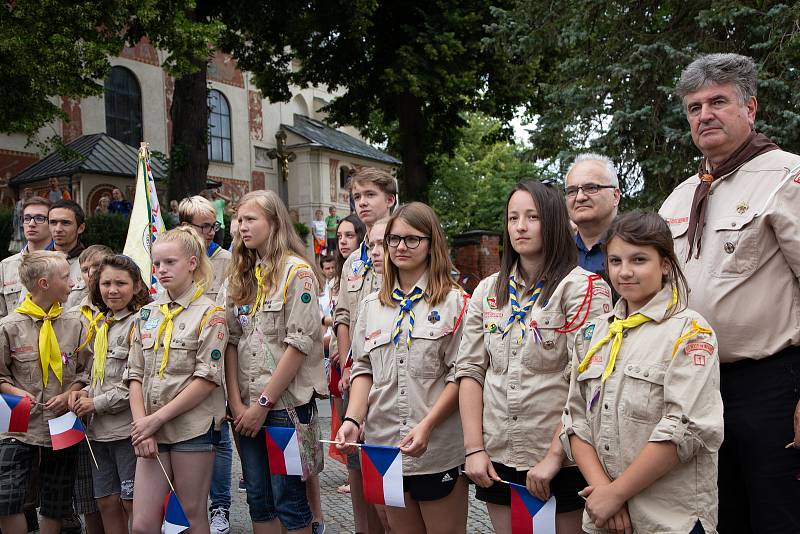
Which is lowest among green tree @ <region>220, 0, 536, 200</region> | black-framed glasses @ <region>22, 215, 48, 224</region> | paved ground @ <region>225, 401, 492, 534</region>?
paved ground @ <region>225, 401, 492, 534</region>

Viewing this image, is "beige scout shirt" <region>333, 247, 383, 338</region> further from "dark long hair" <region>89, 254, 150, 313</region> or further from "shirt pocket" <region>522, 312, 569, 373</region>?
"shirt pocket" <region>522, 312, 569, 373</region>

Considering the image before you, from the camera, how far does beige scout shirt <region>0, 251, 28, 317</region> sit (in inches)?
239

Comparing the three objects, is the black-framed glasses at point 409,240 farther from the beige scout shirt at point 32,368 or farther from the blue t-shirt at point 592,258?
the beige scout shirt at point 32,368

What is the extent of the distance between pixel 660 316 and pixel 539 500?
0.91m

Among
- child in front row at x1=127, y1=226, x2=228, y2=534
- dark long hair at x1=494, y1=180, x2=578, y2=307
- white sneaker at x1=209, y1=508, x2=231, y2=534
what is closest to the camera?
dark long hair at x1=494, y1=180, x2=578, y2=307

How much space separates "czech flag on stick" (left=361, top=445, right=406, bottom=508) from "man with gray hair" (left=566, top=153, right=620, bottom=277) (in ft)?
4.39

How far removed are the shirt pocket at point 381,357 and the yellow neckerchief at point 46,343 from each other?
234 centimetres

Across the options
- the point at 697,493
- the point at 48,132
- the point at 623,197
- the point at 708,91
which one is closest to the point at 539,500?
the point at 697,493

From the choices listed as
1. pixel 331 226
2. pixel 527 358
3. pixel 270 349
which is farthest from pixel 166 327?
pixel 331 226

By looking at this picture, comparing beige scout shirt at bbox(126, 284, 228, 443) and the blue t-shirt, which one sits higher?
the blue t-shirt

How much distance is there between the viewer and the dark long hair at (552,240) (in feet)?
11.1

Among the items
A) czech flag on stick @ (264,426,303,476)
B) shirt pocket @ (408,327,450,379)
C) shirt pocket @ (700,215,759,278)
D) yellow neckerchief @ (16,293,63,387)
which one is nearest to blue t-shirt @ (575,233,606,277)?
shirt pocket @ (700,215,759,278)

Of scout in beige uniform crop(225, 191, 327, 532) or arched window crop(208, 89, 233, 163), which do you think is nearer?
scout in beige uniform crop(225, 191, 327, 532)

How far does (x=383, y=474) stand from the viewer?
3576 mm
